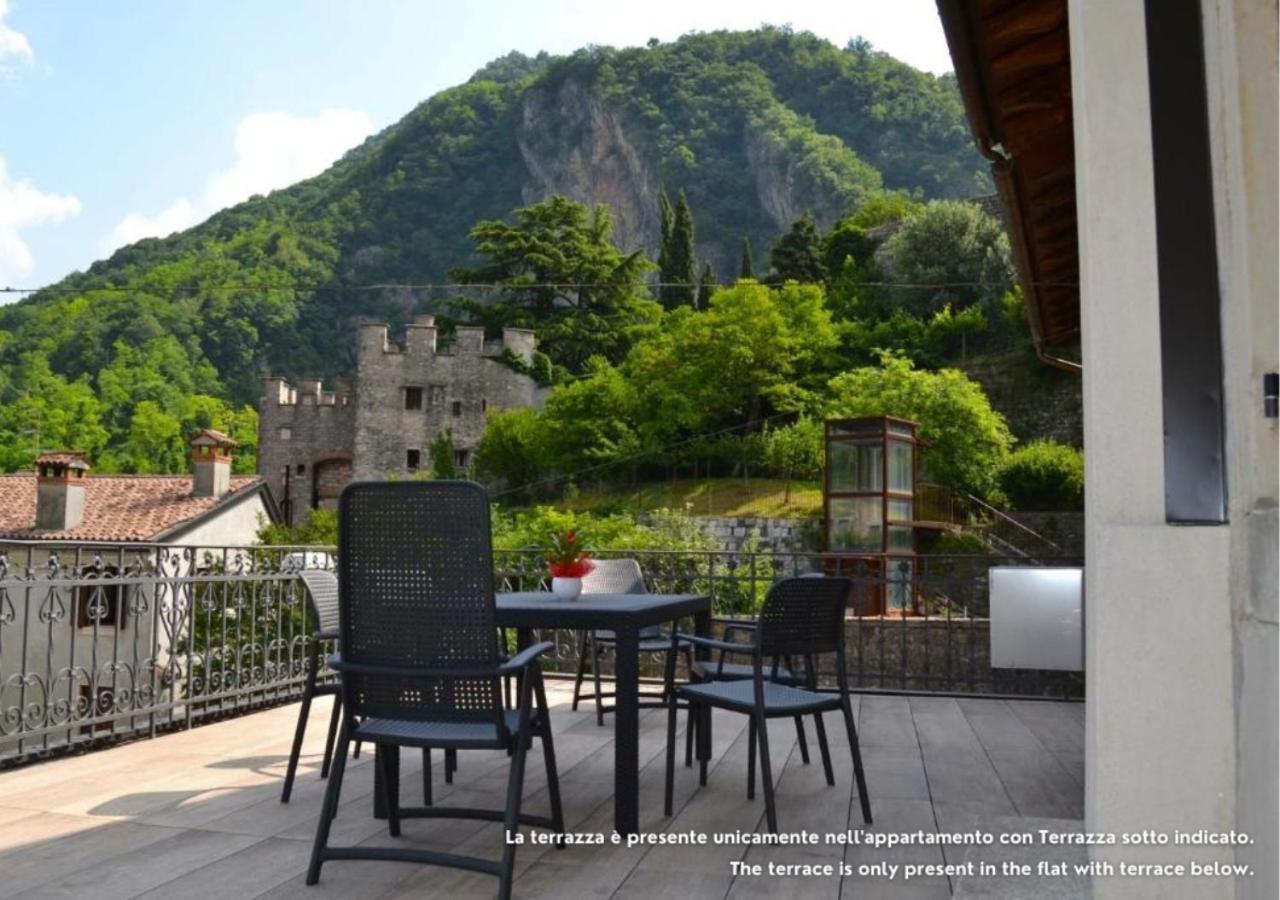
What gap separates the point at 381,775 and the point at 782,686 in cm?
125

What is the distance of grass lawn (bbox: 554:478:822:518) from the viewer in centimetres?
2173

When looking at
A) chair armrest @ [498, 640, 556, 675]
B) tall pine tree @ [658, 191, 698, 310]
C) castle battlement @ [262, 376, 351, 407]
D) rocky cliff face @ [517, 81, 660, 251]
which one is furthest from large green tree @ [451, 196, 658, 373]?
chair armrest @ [498, 640, 556, 675]

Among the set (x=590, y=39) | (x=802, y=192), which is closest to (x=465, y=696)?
(x=802, y=192)

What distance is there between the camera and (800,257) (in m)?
34.0

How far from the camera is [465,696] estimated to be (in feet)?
7.64

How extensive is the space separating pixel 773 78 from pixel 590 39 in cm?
1293

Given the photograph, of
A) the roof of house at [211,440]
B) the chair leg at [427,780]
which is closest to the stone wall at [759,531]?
the roof of house at [211,440]

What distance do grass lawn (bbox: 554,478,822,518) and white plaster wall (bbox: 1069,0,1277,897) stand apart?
18831 millimetres

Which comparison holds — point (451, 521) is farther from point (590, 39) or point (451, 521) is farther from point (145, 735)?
point (590, 39)

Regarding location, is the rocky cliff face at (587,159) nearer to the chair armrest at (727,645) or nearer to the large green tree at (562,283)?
the large green tree at (562,283)

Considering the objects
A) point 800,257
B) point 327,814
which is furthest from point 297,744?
point 800,257

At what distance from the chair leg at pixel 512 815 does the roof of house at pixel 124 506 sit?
19.4 metres

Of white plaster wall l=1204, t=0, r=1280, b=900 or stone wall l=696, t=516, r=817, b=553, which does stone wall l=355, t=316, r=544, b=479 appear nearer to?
stone wall l=696, t=516, r=817, b=553

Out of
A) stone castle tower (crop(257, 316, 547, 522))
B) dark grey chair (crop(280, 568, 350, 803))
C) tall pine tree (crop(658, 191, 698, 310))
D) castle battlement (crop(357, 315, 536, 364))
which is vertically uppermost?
tall pine tree (crop(658, 191, 698, 310))
